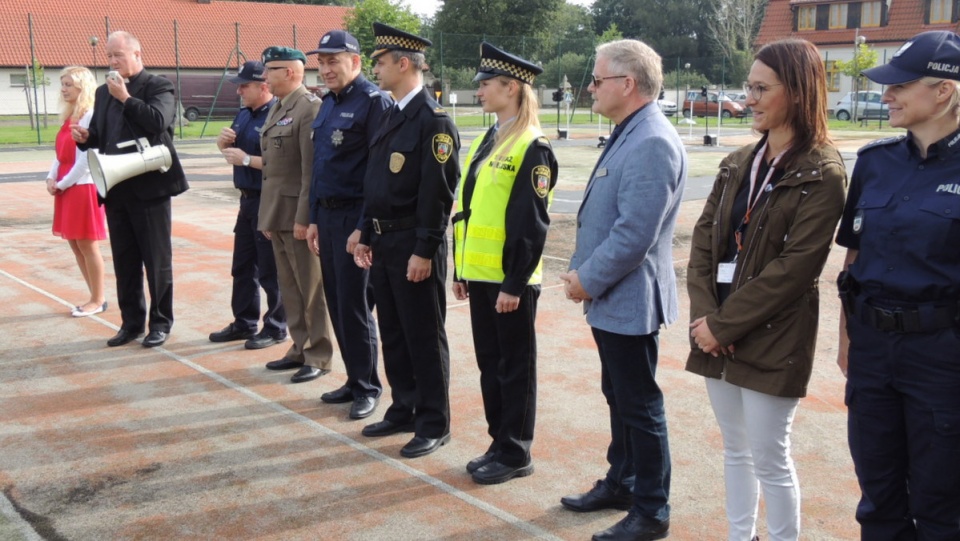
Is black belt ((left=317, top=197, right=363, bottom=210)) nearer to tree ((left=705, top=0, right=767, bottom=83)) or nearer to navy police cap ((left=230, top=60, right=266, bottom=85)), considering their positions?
navy police cap ((left=230, top=60, right=266, bottom=85))

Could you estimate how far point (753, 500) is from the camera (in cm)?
342

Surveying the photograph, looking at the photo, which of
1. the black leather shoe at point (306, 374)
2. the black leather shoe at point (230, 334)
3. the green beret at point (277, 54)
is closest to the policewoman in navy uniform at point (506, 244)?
the black leather shoe at point (306, 374)

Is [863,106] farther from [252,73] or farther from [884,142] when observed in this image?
[884,142]

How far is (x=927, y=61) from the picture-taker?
2.85 meters

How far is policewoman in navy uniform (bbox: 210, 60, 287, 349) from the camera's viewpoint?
6383 mm

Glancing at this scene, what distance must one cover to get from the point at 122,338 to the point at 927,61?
19.1 ft

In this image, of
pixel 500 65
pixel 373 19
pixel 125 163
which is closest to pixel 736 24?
pixel 373 19

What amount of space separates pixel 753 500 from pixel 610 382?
799 mm

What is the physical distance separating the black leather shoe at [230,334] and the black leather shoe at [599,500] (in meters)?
3.71

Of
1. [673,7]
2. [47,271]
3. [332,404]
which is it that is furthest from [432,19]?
[332,404]

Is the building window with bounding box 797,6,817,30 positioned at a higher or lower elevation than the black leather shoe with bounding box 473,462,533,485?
higher

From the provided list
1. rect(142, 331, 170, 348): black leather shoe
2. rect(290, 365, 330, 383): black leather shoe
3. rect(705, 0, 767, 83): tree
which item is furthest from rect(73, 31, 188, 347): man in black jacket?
rect(705, 0, 767, 83): tree

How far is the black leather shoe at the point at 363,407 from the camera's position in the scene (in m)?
5.25

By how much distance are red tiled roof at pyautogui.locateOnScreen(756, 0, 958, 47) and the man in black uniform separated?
48145 mm
